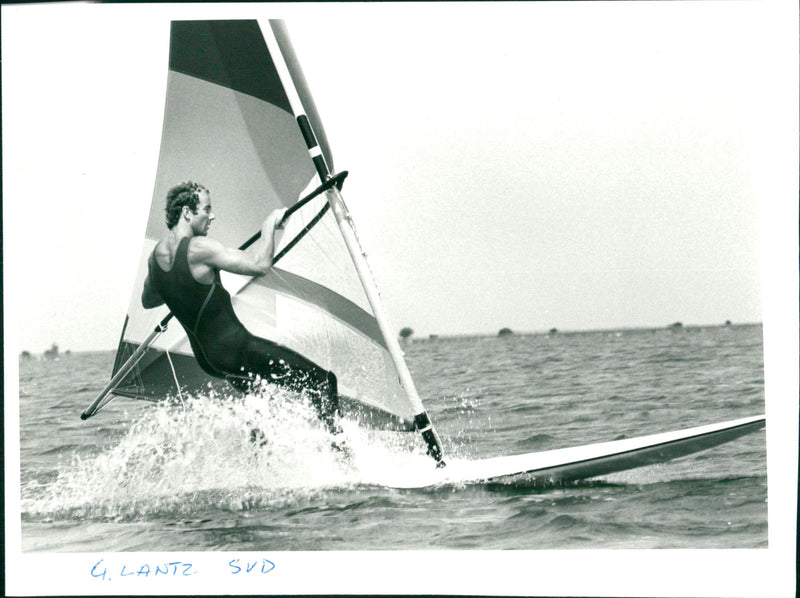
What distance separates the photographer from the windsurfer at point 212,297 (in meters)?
2.99

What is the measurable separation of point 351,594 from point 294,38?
192 centimetres

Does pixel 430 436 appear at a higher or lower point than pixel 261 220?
lower

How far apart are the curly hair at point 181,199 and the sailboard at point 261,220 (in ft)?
0.08

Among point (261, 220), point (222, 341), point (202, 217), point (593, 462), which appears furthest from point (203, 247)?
point (593, 462)

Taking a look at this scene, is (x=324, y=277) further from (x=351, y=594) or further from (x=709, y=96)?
(x=709, y=96)

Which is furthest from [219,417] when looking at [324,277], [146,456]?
[324,277]

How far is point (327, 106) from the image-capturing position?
3.03 metres

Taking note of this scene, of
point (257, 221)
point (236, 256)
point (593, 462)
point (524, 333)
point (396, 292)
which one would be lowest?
point (593, 462)

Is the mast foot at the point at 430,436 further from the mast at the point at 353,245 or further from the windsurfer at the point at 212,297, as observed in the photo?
the windsurfer at the point at 212,297

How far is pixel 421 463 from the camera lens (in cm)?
306

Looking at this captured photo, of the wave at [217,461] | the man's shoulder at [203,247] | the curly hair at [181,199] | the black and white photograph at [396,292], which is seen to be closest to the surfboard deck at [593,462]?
the black and white photograph at [396,292]

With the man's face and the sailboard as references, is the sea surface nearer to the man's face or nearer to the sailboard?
the sailboard

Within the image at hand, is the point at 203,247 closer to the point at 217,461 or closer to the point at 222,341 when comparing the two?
the point at 222,341

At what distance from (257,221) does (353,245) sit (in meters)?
0.34
